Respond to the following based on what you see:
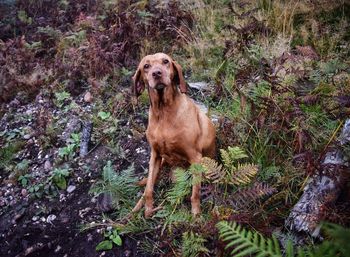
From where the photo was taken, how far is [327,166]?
2492mm

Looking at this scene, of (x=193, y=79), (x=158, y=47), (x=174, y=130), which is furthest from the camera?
(x=158, y=47)

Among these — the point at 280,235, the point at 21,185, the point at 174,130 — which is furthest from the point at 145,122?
the point at 280,235

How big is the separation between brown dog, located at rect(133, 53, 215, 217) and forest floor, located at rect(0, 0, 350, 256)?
0.28 meters

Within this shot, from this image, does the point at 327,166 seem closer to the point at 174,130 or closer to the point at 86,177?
the point at 174,130

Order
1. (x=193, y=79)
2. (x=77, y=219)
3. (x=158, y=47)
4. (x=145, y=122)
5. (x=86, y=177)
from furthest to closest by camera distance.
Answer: (x=158, y=47) → (x=193, y=79) → (x=145, y=122) → (x=86, y=177) → (x=77, y=219)

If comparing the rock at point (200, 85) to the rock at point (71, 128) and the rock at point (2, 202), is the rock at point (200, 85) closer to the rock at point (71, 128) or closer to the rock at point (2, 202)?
the rock at point (71, 128)

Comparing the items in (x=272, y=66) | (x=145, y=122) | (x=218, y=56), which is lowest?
(x=145, y=122)

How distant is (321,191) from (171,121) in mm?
1397

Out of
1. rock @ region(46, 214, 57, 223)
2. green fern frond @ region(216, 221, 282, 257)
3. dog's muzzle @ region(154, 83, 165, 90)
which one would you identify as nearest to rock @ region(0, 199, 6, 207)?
rock @ region(46, 214, 57, 223)

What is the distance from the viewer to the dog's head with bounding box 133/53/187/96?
10.6 feet

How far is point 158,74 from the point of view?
322cm

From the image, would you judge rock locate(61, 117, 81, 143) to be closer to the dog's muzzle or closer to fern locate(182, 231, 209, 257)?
the dog's muzzle

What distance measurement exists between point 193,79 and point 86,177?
199cm

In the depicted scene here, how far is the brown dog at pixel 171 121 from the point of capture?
3281 millimetres
